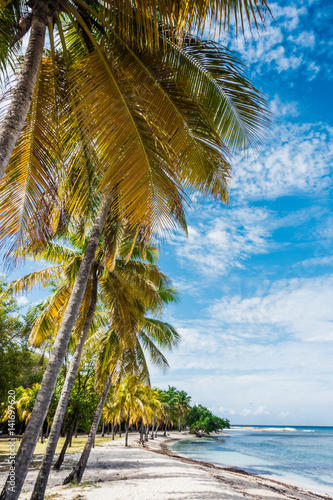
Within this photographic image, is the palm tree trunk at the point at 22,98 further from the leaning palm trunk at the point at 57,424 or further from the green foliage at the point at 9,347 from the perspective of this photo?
the green foliage at the point at 9,347

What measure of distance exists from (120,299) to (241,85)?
706 centimetres

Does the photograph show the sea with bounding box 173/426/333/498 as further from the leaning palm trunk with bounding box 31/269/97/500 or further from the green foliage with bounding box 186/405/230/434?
the green foliage with bounding box 186/405/230/434

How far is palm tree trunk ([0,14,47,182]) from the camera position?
2744 millimetres

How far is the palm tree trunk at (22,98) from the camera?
2.74 m

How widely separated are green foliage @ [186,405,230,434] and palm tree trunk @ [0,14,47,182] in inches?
2948

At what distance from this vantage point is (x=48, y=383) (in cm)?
524

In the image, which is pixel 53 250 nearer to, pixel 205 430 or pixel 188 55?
pixel 188 55

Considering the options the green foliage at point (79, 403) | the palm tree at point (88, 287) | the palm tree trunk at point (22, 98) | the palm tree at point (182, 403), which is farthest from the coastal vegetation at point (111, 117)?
the palm tree at point (182, 403)

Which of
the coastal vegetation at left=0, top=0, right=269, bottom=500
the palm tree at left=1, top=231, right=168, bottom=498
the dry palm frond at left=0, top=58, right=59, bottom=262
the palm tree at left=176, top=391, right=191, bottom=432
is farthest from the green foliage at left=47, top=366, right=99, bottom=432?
the palm tree at left=176, top=391, right=191, bottom=432

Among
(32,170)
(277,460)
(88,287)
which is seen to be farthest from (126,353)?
(277,460)

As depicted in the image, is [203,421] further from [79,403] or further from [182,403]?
[79,403]

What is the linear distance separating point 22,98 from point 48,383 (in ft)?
14.9

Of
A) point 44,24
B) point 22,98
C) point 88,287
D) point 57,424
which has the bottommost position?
point 57,424

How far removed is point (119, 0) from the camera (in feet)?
10.4
